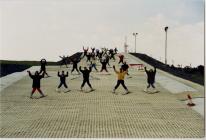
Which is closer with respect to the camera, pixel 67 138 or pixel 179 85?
pixel 67 138

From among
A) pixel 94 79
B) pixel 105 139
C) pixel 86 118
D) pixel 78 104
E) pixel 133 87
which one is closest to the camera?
pixel 105 139

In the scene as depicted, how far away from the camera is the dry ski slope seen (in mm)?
18578

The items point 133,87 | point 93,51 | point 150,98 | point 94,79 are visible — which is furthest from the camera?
point 93,51

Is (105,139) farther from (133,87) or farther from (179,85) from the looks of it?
(179,85)

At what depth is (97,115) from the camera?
21766 mm

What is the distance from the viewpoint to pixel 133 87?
30688mm

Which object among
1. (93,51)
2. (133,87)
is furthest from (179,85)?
(93,51)

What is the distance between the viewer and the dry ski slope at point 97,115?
18.6 m

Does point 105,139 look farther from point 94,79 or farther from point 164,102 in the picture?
point 94,79

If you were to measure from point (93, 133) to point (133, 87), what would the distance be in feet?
41.4

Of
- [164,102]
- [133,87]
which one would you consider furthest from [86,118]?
[133,87]

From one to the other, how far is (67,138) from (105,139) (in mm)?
1256

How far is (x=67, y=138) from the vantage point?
17.5m

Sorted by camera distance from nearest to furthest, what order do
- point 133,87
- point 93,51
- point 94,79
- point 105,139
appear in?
1. point 105,139
2. point 133,87
3. point 94,79
4. point 93,51
